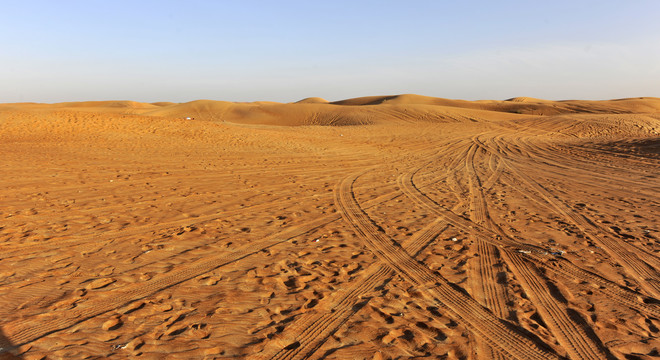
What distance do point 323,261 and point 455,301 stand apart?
1.67m

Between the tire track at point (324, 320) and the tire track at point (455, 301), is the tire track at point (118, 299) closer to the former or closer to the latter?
the tire track at point (455, 301)

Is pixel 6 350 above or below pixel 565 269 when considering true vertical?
above

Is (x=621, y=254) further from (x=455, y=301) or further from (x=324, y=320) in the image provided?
(x=324, y=320)

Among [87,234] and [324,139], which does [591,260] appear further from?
[324,139]

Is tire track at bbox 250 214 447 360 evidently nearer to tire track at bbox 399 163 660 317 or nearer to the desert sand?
the desert sand

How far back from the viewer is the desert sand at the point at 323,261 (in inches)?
123

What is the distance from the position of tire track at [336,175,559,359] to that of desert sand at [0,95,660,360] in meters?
0.02

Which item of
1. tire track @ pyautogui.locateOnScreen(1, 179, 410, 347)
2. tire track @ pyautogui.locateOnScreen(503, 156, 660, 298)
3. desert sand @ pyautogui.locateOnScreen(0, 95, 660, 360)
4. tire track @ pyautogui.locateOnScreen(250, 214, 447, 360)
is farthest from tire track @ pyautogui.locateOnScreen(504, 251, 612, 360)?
tire track @ pyautogui.locateOnScreen(1, 179, 410, 347)

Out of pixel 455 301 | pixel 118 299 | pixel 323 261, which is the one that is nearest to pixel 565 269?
pixel 455 301

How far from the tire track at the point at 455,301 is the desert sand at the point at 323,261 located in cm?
2

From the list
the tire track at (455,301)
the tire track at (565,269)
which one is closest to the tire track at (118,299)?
the tire track at (455,301)

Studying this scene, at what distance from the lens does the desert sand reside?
312cm

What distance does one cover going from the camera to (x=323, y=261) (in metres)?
4.70

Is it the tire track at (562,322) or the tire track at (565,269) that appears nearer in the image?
the tire track at (562,322)
